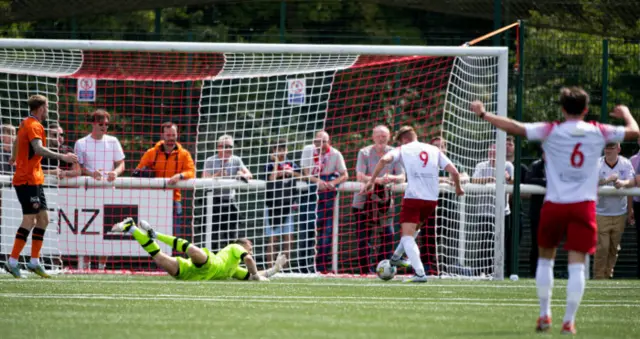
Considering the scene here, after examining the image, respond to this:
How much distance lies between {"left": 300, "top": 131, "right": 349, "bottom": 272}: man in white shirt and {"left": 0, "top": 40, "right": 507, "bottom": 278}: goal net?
0.02 meters

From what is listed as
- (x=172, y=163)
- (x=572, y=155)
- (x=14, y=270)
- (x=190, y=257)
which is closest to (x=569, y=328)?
(x=572, y=155)

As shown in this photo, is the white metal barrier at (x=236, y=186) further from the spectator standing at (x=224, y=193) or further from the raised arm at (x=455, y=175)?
the raised arm at (x=455, y=175)

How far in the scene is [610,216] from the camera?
1491cm

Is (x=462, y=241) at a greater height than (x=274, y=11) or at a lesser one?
lesser

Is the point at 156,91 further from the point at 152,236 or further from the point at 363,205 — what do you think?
the point at 152,236

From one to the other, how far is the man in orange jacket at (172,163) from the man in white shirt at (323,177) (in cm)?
154

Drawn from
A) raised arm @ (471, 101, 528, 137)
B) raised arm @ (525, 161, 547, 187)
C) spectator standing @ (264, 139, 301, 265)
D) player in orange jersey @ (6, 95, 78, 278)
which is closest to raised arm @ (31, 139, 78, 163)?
player in orange jersey @ (6, 95, 78, 278)

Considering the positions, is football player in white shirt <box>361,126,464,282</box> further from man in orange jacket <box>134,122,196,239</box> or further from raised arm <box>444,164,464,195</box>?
man in orange jacket <box>134,122,196,239</box>

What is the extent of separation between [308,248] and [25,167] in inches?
153

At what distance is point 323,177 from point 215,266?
120 inches

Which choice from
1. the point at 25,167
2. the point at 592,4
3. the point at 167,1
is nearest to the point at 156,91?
the point at 167,1

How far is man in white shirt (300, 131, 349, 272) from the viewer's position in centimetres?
1434

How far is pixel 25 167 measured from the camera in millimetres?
12016

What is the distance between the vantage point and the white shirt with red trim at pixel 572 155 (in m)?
7.53
